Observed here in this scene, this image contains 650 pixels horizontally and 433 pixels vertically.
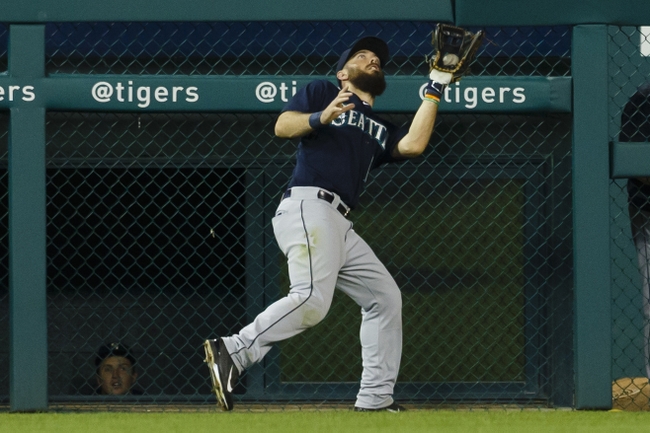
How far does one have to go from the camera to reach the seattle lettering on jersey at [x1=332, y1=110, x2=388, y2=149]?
219 inches

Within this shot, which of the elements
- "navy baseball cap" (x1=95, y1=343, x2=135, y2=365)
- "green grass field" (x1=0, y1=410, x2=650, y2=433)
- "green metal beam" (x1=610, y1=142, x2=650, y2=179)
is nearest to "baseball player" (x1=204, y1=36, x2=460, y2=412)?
"green grass field" (x1=0, y1=410, x2=650, y2=433)

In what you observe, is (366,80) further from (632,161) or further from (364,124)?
(632,161)

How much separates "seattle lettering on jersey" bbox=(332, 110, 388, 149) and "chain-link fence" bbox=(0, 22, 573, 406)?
1.67 m

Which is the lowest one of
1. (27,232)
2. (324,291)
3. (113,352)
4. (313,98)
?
(113,352)

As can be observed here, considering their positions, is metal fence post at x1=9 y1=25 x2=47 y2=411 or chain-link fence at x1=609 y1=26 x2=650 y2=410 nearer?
metal fence post at x1=9 y1=25 x2=47 y2=411

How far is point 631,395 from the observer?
6480 mm

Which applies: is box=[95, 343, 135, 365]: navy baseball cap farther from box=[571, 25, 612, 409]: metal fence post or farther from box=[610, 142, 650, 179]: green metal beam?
box=[610, 142, 650, 179]: green metal beam

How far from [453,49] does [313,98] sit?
75cm

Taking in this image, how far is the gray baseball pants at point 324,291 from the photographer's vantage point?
523 centimetres

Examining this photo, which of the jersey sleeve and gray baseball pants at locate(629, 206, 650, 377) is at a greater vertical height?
the jersey sleeve

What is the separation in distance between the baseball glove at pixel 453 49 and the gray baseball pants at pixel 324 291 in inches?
33.5

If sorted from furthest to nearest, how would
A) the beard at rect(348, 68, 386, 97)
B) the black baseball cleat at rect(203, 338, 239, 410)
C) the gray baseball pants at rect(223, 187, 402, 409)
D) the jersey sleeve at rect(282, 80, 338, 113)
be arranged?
1. the beard at rect(348, 68, 386, 97)
2. the jersey sleeve at rect(282, 80, 338, 113)
3. the gray baseball pants at rect(223, 187, 402, 409)
4. the black baseball cleat at rect(203, 338, 239, 410)

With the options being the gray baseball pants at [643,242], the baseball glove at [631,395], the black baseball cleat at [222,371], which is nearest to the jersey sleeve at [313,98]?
the black baseball cleat at [222,371]

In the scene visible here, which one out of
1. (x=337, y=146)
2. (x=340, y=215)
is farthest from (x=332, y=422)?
(x=337, y=146)
